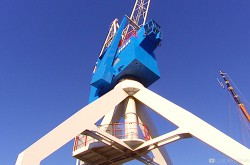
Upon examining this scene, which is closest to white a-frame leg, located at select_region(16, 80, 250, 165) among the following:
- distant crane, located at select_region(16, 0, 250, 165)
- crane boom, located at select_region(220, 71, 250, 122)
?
distant crane, located at select_region(16, 0, 250, 165)

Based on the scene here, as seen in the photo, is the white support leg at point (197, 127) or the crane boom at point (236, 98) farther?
the crane boom at point (236, 98)

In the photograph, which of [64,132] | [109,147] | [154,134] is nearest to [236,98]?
[154,134]

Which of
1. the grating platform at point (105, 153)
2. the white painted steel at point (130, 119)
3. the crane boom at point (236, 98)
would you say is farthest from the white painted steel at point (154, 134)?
the crane boom at point (236, 98)

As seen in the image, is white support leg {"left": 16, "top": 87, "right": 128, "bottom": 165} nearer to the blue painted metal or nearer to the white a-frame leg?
the white a-frame leg

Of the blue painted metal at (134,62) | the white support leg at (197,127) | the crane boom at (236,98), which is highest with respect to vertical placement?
the crane boom at (236,98)

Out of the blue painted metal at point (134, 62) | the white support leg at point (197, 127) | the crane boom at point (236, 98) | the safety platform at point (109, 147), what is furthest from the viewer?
the crane boom at point (236, 98)

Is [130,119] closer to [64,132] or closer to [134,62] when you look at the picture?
[134,62]

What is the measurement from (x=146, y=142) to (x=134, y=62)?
5.91m

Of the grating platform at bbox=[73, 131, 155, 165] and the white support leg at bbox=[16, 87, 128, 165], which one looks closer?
the white support leg at bbox=[16, 87, 128, 165]

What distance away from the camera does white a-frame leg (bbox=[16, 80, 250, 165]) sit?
44.1ft

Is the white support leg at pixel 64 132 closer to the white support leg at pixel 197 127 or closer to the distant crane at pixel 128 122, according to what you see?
the distant crane at pixel 128 122

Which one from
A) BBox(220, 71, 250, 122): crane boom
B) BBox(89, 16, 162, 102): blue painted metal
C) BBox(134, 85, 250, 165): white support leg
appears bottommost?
BBox(134, 85, 250, 165): white support leg

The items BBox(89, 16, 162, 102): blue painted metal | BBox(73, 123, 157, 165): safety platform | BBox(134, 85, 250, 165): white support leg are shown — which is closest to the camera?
BBox(134, 85, 250, 165): white support leg

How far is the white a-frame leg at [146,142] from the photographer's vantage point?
1345cm
